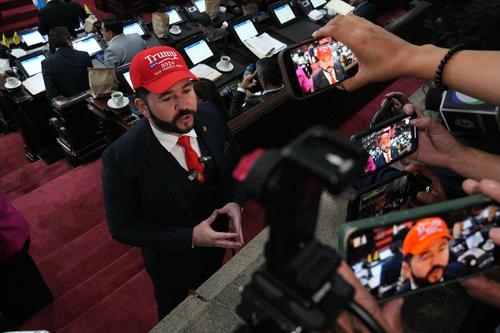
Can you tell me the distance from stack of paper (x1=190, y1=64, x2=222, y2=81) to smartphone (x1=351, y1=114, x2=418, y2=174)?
3545mm

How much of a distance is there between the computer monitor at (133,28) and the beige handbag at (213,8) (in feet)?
3.69

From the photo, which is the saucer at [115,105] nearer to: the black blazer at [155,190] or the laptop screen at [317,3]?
the black blazer at [155,190]

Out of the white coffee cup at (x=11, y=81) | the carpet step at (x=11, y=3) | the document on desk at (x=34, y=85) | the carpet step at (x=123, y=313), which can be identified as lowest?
the carpet step at (x=123, y=313)

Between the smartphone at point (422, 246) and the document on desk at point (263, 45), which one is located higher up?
the smartphone at point (422, 246)

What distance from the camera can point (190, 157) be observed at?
2.23 meters

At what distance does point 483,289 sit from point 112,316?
96.5 inches

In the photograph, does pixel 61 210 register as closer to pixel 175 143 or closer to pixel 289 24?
pixel 175 143

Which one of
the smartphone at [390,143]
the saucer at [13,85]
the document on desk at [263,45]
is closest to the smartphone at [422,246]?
the smartphone at [390,143]

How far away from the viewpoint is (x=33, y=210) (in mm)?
4395

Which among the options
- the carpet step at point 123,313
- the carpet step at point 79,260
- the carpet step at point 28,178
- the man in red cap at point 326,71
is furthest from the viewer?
the carpet step at point 28,178

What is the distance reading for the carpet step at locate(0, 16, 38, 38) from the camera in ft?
30.7

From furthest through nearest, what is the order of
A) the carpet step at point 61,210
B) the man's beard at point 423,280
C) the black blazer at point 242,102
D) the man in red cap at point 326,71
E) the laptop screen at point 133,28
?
1. the laptop screen at point 133,28
2. the carpet step at point 61,210
3. the black blazer at point 242,102
4. the man in red cap at point 326,71
5. the man's beard at point 423,280

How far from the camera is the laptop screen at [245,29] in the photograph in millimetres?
6020

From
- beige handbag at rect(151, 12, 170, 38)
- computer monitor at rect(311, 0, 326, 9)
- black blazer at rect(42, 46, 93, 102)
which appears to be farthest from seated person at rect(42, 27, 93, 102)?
computer monitor at rect(311, 0, 326, 9)
